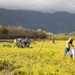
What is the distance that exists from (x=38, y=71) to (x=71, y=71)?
2.12 meters

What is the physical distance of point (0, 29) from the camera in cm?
12538

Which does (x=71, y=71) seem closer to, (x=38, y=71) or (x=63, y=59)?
(x=38, y=71)

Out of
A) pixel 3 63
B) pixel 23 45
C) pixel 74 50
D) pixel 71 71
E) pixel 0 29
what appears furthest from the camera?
pixel 0 29

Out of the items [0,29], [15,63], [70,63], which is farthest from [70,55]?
[0,29]

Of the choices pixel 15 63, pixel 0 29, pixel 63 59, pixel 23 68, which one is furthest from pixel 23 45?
pixel 0 29

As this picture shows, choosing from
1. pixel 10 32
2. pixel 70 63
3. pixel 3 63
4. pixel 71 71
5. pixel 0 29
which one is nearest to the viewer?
pixel 71 71

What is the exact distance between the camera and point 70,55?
71.0 feet

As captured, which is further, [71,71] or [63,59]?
[63,59]

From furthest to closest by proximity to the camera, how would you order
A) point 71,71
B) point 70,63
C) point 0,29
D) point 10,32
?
point 10,32 → point 0,29 → point 70,63 → point 71,71

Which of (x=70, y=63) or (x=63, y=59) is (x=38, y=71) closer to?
(x=70, y=63)

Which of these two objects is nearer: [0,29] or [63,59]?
[63,59]

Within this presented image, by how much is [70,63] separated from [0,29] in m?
107

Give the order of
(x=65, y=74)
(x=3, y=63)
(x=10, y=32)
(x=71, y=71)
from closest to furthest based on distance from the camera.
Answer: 1. (x=65, y=74)
2. (x=71, y=71)
3. (x=3, y=63)
4. (x=10, y=32)

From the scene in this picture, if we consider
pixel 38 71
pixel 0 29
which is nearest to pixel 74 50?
pixel 38 71
